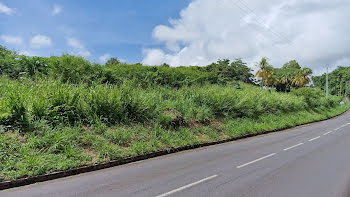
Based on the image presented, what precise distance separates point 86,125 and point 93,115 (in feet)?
1.61

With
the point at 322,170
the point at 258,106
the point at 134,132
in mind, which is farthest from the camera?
the point at 258,106

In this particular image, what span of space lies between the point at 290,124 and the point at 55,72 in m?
19.2

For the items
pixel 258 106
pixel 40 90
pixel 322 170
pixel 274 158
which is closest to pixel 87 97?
pixel 40 90

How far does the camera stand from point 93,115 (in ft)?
26.6

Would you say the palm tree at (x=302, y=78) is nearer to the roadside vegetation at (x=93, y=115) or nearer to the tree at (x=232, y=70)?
the tree at (x=232, y=70)

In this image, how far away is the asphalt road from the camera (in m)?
4.54

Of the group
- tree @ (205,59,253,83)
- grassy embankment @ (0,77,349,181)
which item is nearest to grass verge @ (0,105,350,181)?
grassy embankment @ (0,77,349,181)

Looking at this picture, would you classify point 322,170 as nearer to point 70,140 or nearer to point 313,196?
point 313,196

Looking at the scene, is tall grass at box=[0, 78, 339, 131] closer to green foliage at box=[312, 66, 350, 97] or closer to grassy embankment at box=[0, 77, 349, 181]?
grassy embankment at box=[0, 77, 349, 181]

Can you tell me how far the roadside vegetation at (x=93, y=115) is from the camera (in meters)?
5.91

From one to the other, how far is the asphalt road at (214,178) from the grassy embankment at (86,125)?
0.78 metres

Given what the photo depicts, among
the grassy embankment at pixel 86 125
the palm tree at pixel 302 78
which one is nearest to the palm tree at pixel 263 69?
the palm tree at pixel 302 78

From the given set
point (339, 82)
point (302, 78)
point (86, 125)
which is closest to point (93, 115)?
point (86, 125)

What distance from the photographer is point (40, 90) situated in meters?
7.91
